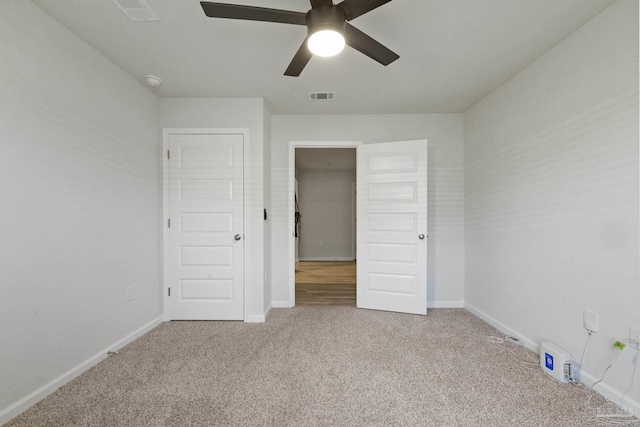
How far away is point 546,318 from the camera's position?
219cm

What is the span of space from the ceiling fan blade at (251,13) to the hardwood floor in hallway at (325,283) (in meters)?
2.98

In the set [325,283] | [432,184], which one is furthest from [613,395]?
[325,283]

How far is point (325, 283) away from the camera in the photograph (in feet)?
15.4

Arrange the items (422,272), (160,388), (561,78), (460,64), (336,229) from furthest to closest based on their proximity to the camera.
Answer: (336,229)
(422,272)
(460,64)
(561,78)
(160,388)

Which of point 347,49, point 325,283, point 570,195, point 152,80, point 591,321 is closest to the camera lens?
point 591,321

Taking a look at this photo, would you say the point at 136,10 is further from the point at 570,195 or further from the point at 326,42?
the point at 570,195

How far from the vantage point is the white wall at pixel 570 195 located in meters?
1.62

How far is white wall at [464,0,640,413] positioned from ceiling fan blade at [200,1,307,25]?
1.82m

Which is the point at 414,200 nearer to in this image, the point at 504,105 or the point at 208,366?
the point at 504,105

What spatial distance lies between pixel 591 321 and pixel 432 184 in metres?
1.95

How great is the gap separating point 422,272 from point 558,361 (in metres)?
1.37

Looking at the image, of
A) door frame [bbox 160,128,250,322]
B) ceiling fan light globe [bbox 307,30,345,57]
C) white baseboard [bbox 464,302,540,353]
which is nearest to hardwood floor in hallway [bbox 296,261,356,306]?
door frame [bbox 160,128,250,322]

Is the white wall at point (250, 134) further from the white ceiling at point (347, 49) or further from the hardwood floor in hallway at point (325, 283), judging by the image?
the hardwood floor in hallway at point (325, 283)

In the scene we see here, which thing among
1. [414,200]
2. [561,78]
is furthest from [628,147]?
[414,200]
